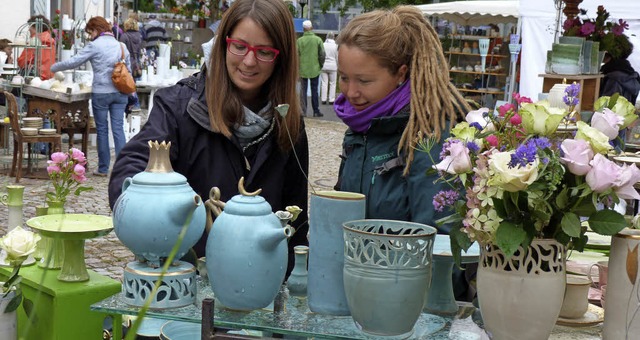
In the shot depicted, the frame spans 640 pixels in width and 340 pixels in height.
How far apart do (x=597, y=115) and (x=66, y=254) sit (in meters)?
1.44

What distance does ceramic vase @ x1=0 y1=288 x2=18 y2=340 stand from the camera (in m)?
2.18

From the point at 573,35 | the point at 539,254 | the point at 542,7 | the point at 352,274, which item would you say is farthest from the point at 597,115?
the point at 542,7

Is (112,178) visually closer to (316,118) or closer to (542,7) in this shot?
(542,7)

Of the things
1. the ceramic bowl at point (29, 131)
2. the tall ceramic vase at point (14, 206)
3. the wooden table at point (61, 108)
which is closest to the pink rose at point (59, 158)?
the tall ceramic vase at point (14, 206)

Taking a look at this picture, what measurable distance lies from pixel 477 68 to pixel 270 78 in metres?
15.6

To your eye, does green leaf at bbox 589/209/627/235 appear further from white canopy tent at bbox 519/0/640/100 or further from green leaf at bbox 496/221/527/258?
white canopy tent at bbox 519/0/640/100

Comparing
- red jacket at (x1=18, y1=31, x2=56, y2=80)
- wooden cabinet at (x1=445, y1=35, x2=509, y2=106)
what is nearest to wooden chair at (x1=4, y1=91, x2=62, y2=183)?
red jacket at (x1=18, y1=31, x2=56, y2=80)

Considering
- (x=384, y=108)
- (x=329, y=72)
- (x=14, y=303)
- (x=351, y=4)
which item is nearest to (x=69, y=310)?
(x=14, y=303)

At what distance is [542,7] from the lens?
364 inches

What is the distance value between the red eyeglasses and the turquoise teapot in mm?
729

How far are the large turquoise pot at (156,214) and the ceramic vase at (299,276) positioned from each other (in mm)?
234

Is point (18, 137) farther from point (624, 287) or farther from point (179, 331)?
point (624, 287)

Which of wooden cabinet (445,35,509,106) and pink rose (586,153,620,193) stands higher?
pink rose (586,153,620,193)

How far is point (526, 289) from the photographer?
5.29ft
